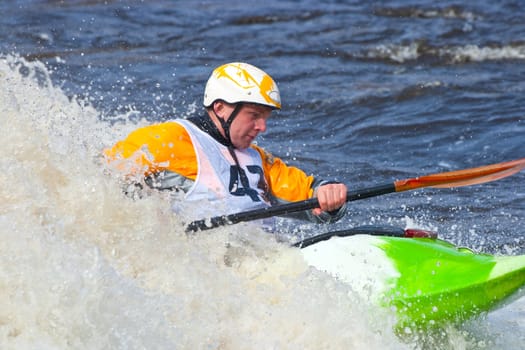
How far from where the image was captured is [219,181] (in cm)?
513

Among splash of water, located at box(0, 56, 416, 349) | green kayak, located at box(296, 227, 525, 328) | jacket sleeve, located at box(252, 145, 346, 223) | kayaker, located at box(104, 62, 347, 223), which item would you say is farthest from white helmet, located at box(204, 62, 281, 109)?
green kayak, located at box(296, 227, 525, 328)

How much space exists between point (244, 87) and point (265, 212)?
0.65 m

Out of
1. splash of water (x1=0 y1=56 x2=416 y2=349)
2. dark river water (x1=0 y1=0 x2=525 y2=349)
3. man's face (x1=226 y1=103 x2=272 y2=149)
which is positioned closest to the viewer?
splash of water (x1=0 y1=56 x2=416 y2=349)

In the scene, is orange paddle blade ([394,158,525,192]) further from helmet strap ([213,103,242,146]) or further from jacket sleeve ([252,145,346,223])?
helmet strap ([213,103,242,146])

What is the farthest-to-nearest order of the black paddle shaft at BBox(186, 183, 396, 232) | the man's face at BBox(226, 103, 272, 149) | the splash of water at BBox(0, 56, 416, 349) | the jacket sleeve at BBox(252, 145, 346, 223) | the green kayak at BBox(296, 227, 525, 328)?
the jacket sleeve at BBox(252, 145, 346, 223) → the man's face at BBox(226, 103, 272, 149) → the black paddle shaft at BBox(186, 183, 396, 232) → the green kayak at BBox(296, 227, 525, 328) → the splash of water at BBox(0, 56, 416, 349)

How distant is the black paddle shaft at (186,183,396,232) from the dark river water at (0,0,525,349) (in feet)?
0.24

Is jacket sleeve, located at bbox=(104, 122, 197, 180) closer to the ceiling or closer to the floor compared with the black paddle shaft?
closer to the ceiling

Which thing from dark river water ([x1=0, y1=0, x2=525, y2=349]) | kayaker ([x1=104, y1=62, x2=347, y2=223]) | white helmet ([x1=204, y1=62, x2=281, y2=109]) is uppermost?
white helmet ([x1=204, y1=62, x2=281, y2=109])

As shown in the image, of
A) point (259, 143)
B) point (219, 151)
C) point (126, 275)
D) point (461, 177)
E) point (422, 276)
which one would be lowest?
point (259, 143)

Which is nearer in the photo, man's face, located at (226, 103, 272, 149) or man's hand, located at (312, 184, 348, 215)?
man's hand, located at (312, 184, 348, 215)

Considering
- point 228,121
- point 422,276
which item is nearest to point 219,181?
point 228,121

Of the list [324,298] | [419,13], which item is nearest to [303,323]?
[324,298]

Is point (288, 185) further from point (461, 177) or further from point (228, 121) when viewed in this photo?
point (461, 177)

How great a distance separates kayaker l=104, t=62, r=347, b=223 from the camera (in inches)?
197
